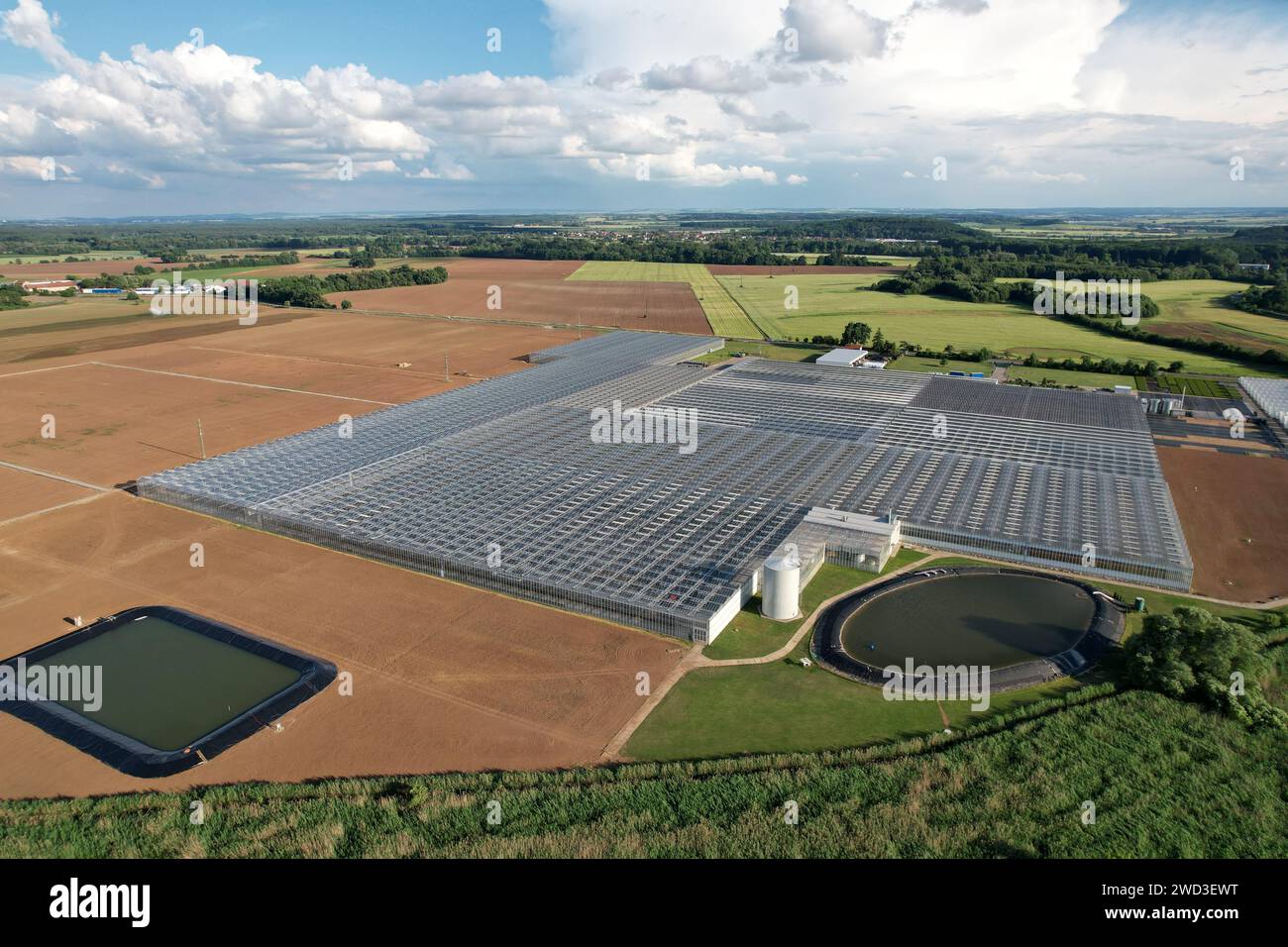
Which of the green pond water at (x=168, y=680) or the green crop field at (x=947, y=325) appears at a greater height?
the green crop field at (x=947, y=325)

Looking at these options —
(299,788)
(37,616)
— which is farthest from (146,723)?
(37,616)

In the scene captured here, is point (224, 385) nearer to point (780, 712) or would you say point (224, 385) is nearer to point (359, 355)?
point (359, 355)

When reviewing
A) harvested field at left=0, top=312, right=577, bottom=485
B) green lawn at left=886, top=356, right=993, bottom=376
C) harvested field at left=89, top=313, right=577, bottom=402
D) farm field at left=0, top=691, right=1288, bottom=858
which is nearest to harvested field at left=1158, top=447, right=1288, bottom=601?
farm field at left=0, top=691, right=1288, bottom=858

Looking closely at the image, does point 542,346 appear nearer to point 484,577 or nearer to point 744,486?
point 744,486

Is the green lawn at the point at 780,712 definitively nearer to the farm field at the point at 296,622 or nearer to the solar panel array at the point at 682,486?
the farm field at the point at 296,622

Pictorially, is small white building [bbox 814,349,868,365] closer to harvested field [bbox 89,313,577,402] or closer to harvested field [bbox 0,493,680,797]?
harvested field [bbox 89,313,577,402]

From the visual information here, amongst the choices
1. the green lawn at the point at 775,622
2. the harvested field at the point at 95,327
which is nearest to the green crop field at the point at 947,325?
the green lawn at the point at 775,622

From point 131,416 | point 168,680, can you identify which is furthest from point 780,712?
point 131,416

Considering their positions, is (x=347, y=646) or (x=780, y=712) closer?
(x=780, y=712)
